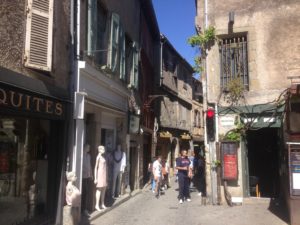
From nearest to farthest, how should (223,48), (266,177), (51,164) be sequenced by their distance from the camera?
(51,164)
(223,48)
(266,177)

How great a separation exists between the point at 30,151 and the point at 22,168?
410 mm

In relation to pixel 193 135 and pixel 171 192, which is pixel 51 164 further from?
pixel 193 135

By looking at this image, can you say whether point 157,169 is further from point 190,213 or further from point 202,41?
point 202,41

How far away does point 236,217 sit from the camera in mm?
10125

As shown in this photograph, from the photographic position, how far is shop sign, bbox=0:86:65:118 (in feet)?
20.5

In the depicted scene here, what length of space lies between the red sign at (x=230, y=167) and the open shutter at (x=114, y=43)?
4470 millimetres

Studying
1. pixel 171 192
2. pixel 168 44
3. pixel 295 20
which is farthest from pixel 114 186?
pixel 168 44

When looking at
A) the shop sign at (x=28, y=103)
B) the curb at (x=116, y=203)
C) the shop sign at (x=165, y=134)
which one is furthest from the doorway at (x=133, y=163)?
the shop sign at (x=28, y=103)

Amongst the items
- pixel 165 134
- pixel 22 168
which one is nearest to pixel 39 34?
pixel 22 168

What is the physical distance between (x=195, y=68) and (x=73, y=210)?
261 inches

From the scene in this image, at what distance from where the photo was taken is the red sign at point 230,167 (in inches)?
468

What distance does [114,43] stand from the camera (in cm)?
1242

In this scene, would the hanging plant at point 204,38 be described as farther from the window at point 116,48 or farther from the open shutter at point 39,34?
the open shutter at point 39,34

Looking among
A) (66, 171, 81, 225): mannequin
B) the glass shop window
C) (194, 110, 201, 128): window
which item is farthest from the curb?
(194, 110, 201, 128): window
